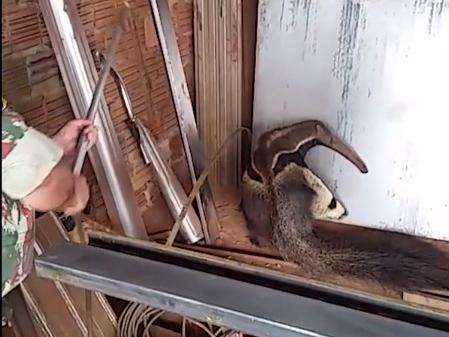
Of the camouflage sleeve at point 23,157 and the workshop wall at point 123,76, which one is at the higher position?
the camouflage sleeve at point 23,157

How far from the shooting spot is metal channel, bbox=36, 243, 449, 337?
88 cm

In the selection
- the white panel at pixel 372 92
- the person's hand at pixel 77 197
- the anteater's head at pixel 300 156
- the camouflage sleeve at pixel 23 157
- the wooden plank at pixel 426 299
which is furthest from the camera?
the anteater's head at pixel 300 156

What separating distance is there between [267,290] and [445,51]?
1.41m

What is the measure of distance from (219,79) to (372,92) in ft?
1.71

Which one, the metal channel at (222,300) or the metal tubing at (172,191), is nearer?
the metal channel at (222,300)

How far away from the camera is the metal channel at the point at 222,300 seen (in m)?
0.88

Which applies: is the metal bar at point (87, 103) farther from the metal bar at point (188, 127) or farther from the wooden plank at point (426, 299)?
the wooden plank at point (426, 299)

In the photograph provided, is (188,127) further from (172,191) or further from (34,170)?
(34,170)

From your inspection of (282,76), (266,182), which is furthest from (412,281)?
(282,76)

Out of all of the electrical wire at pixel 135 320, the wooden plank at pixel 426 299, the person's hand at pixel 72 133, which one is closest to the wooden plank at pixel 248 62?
the wooden plank at pixel 426 299

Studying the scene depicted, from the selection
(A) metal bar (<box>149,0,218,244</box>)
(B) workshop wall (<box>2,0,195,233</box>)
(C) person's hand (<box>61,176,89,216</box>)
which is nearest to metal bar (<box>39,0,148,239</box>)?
(B) workshop wall (<box>2,0,195,233</box>)

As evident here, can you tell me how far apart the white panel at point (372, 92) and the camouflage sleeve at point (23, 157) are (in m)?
1.50

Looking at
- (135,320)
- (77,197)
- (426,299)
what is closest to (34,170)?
(77,197)

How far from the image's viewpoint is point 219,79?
250 centimetres
